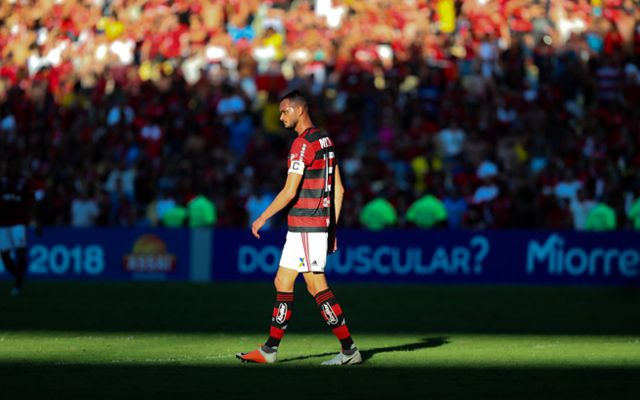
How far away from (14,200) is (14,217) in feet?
0.98

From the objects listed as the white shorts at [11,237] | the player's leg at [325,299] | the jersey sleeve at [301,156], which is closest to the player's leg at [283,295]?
the player's leg at [325,299]

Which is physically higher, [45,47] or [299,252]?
→ [45,47]

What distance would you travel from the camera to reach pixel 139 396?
264 inches

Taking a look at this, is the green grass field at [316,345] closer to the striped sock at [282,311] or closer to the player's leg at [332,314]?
the player's leg at [332,314]

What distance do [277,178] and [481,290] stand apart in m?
5.32

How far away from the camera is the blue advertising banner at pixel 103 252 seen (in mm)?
20953

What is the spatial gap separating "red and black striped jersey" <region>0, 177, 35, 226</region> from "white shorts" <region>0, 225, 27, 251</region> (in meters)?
0.08

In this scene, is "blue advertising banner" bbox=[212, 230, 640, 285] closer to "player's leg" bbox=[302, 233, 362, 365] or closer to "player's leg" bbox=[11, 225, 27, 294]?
"player's leg" bbox=[11, 225, 27, 294]

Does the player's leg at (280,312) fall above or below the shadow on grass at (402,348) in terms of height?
above

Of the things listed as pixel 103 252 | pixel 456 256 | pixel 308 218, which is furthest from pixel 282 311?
pixel 103 252

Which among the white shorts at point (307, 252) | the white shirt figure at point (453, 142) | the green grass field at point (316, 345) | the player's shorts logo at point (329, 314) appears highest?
the white shirt figure at point (453, 142)

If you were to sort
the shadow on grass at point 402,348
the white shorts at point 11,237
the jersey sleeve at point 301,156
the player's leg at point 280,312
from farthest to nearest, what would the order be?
the white shorts at point 11,237, the shadow on grass at point 402,348, the player's leg at point 280,312, the jersey sleeve at point 301,156

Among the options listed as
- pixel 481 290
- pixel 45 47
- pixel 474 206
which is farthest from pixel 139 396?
pixel 45 47

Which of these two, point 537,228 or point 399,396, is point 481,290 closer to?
point 537,228
